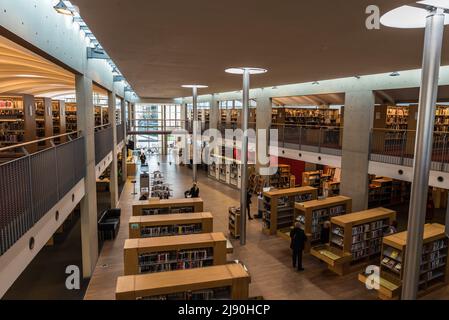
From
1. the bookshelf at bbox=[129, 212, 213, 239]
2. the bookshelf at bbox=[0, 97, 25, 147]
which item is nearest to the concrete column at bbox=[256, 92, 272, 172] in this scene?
the bookshelf at bbox=[129, 212, 213, 239]

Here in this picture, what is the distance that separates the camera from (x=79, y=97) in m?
7.65

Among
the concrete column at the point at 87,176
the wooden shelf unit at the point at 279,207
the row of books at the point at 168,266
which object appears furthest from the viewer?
the wooden shelf unit at the point at 279,207

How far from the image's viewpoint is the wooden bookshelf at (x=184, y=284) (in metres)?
5.22

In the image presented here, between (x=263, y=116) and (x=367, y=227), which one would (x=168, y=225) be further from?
(x=263, y=116)

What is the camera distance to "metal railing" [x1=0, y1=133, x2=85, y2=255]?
3.66 m

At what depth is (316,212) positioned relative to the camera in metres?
9.92

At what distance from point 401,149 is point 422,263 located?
3752 millimetres

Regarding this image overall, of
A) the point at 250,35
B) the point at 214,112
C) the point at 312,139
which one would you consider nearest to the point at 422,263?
the point at 250,35

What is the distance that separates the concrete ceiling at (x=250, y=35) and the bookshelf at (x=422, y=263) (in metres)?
4.06

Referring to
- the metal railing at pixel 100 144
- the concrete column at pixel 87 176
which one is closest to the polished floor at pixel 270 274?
the concrete column at pixel 87 176

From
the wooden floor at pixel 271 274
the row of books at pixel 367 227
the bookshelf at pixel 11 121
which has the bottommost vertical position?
the wooden floor at pixel 271 274

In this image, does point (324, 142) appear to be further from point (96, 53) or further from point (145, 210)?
point (96, 53)

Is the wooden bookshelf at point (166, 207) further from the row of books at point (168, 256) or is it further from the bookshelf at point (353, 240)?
the bookshelf at point (353, 240)

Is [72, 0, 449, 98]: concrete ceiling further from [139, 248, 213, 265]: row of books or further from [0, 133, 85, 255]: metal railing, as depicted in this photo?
[139, 248, 213, 265]: row of books
